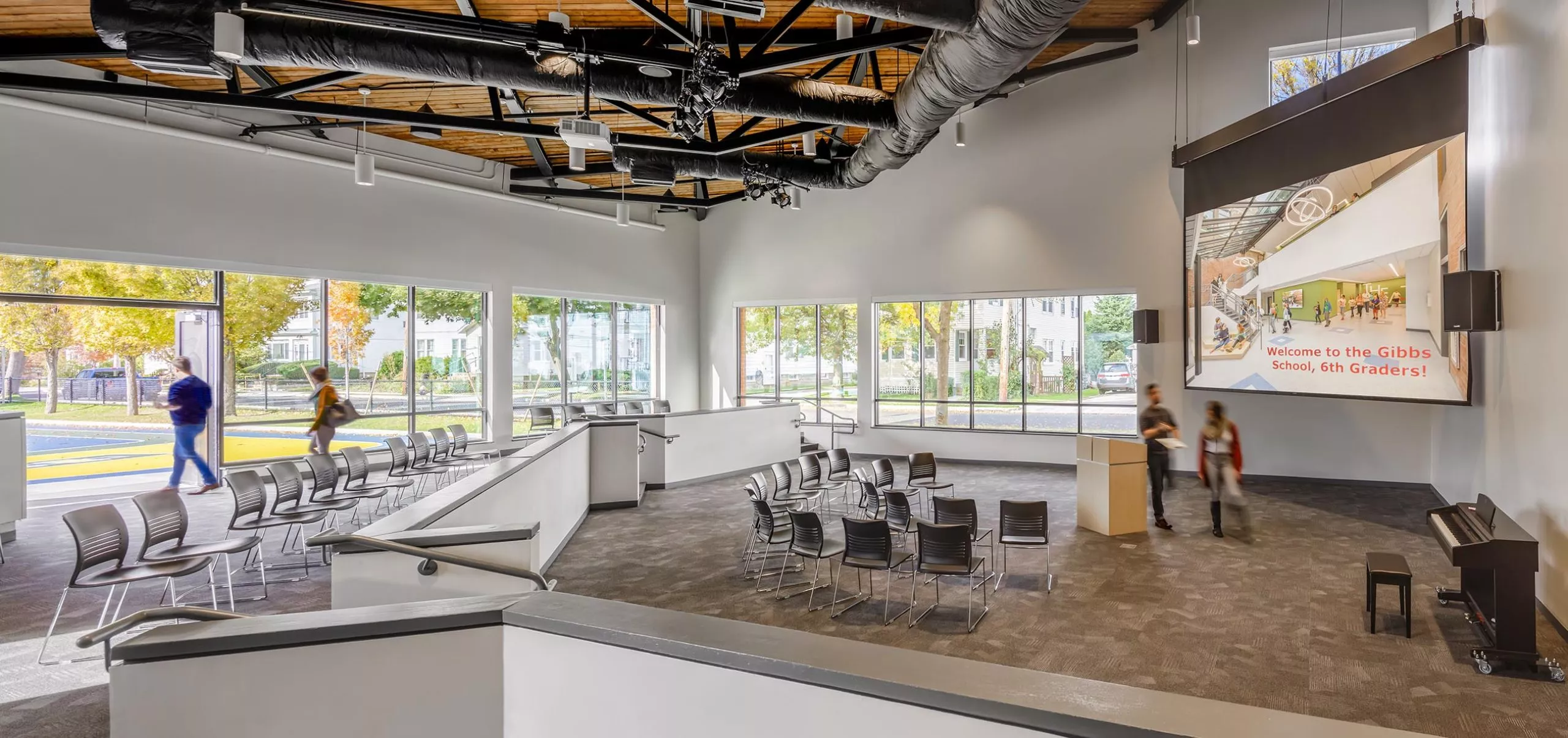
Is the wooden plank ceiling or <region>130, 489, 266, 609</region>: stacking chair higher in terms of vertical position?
the wooden plank ceiling

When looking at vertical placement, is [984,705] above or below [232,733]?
above

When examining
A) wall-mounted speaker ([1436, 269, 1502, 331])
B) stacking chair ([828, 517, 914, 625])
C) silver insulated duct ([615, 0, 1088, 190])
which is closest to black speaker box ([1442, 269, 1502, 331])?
wall-mounted speaker ([1436, 269, 1502, 331])

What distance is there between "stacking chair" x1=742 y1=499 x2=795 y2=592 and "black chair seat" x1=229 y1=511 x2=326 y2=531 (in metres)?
3.74

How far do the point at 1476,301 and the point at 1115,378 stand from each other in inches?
230

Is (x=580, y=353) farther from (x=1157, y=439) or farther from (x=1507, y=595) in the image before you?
(x=1507, y=595)

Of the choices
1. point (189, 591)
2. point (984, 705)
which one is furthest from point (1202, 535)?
point (189, 591)

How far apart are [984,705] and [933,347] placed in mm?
12015

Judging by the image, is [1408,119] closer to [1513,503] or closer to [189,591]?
[1513,503]

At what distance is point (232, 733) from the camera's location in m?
2.10

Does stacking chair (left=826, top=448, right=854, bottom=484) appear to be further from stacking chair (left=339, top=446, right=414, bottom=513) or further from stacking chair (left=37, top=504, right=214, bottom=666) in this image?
stacking chair (left=37, top=504, right=214, bottom=666)

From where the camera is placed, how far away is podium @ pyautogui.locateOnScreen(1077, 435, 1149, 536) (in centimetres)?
755

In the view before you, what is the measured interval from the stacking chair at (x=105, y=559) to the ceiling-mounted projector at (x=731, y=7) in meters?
4.86

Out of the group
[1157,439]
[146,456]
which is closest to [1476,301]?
[1157,439]

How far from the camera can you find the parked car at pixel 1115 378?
11.4 m
